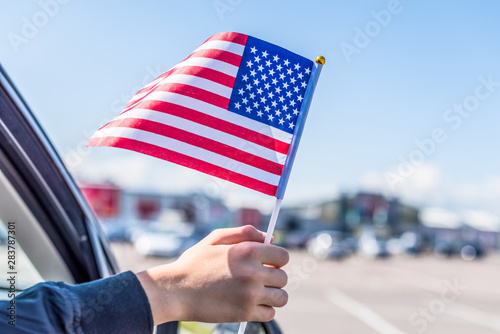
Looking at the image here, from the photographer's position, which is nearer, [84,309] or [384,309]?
[84,309]

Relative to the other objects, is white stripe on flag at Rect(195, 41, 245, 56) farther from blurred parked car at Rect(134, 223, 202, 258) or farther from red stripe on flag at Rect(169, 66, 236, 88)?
blurred parked car at Rect(134, 223, 202, 258)

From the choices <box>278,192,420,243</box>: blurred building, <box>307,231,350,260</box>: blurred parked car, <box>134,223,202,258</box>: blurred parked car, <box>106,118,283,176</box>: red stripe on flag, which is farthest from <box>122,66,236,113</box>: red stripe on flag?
<box>278,192,420,243</box>: blurred building

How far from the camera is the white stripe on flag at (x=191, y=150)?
119 cm

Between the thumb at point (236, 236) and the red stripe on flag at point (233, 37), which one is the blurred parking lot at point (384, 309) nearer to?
the red stripe on flag at point (233, 37)

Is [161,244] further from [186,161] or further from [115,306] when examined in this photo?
[115,306]

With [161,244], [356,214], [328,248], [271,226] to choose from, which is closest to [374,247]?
[328,248]

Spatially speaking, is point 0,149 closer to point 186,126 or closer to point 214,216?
point 186,126

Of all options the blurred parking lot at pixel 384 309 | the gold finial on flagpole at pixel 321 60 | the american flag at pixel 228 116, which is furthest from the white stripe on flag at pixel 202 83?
the blurred parking lot at pixel 384 309

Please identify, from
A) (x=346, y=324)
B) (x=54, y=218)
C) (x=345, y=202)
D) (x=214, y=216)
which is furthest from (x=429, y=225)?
(x=54, y=218)

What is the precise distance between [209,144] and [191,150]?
0.14ft

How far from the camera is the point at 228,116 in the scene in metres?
1.24

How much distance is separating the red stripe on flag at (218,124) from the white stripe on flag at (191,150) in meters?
0.06

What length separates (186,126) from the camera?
123 cm

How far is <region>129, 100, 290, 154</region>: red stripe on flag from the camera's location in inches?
48.0
